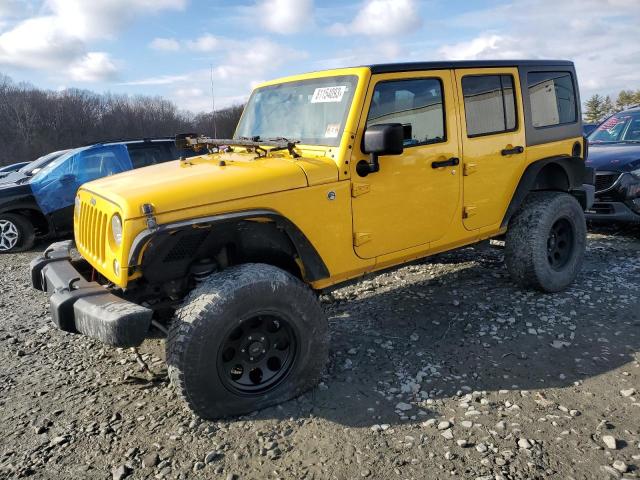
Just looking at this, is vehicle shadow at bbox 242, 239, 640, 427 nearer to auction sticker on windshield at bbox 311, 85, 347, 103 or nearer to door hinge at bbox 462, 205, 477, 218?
door hinge at bbox 462, 205, 477, 218

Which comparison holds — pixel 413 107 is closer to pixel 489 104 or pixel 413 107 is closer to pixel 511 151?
pixel 489 104

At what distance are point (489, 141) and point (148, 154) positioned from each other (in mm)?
6033

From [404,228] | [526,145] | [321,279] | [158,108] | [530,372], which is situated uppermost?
[158,108]

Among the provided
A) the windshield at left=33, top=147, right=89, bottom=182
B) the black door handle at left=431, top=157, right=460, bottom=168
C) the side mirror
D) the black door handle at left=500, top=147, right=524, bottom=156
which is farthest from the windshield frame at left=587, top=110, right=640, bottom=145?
the windshield at left=33, top=147, right=89, bottom=182

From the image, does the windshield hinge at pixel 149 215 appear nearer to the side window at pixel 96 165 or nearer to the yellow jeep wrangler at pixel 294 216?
the yellow jeep wrangler at pixel 294 216

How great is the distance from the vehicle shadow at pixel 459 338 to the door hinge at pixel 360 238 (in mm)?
878

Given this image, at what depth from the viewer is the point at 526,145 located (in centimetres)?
432

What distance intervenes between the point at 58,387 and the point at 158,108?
5266cm

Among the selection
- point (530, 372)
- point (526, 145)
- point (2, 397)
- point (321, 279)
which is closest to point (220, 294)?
point (321, 279)

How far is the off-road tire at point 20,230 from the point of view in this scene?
750 centimetres

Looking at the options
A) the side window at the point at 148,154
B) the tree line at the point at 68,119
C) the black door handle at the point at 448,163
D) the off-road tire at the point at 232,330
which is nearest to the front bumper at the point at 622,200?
the black door handle at the point at 448,163

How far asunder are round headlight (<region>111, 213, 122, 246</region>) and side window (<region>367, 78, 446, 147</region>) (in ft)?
5.75

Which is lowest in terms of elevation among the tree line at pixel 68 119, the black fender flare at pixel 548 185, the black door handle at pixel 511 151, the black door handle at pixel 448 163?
the black fender flare at pixel 548 185

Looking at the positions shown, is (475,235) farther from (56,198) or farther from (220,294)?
(56,198)
